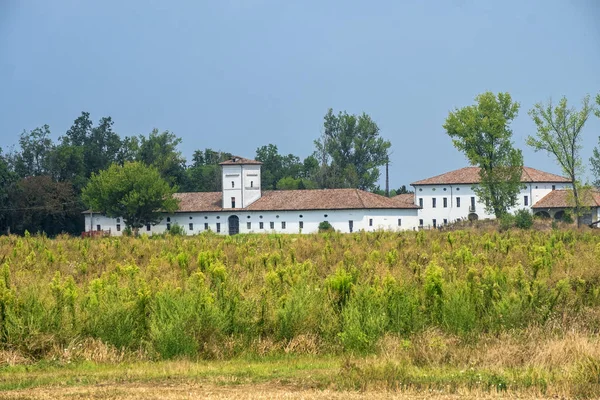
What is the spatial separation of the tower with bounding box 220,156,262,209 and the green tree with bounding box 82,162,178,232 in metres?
4.80

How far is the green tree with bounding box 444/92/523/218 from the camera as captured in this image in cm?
7094

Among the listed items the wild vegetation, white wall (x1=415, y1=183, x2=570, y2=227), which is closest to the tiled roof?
white wall (x1=415, y1=183, x2=570, y2=227)

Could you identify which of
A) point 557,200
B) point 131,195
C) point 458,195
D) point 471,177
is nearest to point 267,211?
point 131,195

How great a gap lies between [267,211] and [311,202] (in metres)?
4.02

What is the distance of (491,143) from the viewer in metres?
72.3

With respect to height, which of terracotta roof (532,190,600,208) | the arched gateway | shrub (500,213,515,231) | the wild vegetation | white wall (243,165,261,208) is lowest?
the wild vegetation

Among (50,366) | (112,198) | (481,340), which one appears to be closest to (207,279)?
(50,366)

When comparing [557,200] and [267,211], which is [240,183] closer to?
[267,211]

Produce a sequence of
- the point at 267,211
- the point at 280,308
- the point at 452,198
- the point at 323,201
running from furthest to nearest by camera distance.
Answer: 1. the point at 452,198
2. the point at 267,211
3. the point at 323,201
4. the point at 280,308

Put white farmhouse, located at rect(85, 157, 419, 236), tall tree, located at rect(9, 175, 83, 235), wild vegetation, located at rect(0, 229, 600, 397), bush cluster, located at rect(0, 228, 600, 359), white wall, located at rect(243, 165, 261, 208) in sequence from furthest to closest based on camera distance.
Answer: white wall, located at rect(243, 165, 261, 208)
tall tree, located at rect(9, 175, 83, 235)
white farmhouse, located at rect(85, 157, 419, 236)
bush cluster, located at rect(0, 228, 600, 359)
wild vegetation, located at rect(0, 229, 600, 397)

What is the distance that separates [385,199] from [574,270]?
61359 mm

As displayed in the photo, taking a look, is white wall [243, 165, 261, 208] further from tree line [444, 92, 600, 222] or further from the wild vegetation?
the wild vegetation

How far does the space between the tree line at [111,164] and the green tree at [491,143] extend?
27932 mm

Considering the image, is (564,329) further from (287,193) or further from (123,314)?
(287,193)
